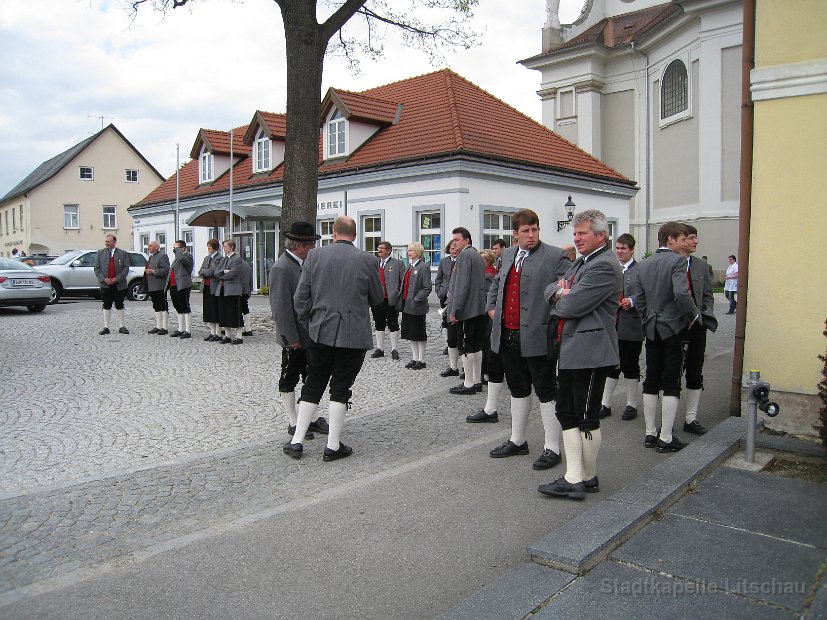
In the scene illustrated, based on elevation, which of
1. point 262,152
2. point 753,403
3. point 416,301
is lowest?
point 753,403

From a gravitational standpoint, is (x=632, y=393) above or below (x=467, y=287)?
below

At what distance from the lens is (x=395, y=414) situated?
7668 mm

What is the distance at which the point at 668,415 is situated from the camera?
6.20 meters

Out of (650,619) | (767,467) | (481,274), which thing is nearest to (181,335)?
(481,274)

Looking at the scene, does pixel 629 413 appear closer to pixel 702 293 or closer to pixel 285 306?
pixel 702 293

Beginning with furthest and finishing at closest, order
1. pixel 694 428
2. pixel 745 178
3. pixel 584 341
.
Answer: pixel 694 428 → pixel 745 178 → pixel 584 341

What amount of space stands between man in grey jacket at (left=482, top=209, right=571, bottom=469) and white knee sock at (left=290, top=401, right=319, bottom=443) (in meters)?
1.55

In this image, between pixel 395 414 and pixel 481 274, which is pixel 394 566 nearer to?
pixel 395 414

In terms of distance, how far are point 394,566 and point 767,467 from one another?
321cm

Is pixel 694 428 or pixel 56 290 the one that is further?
pixel 56 290

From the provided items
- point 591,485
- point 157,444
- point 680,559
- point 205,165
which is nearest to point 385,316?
point 157,444

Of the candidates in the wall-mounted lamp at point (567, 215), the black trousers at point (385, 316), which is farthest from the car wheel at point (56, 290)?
the wall-mounted lamp at point (567, 215)

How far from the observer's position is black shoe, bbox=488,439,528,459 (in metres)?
5.94

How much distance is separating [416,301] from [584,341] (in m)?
5.63
